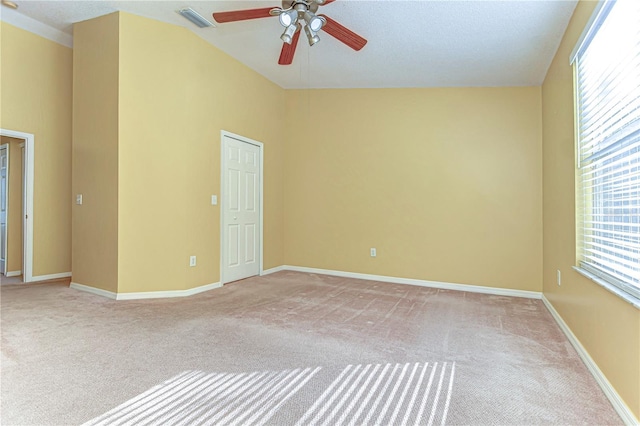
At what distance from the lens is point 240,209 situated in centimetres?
470

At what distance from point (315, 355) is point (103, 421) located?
1203 millimetres

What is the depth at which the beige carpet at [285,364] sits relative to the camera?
5.51 ft

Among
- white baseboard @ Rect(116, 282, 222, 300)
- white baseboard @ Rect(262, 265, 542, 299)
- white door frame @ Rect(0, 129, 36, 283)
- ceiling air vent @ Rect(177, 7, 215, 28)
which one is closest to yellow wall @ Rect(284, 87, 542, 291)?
white baseboard @ Rect(262, 265, 542, 299)

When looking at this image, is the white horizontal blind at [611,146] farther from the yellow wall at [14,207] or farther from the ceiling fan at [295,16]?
the yellow wall at [14,207]

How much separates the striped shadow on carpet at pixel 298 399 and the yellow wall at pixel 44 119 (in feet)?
12.1

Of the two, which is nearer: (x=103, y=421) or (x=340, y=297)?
(x=103, y=421)

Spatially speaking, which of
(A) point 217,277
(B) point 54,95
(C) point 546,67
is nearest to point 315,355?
(A) point 217,277

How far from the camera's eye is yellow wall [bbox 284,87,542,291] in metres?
4.34

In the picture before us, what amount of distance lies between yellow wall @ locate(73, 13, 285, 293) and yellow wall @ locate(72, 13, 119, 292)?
0.01 meters

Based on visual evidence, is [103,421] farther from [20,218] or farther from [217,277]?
[20,218]

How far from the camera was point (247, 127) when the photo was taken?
4762 millimetres

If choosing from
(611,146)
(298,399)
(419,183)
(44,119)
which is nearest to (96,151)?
(44,119)

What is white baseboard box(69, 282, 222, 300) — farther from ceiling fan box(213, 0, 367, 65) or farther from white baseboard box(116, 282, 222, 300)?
ceiling fan box(213, 0, 367, 65)

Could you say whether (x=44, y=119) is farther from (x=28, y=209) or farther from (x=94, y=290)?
(x=94, y=290)
